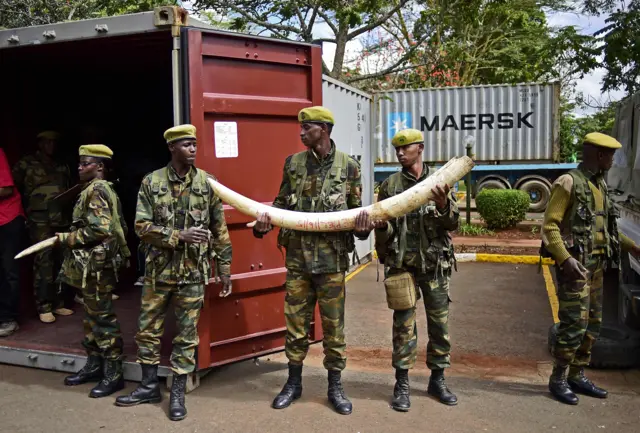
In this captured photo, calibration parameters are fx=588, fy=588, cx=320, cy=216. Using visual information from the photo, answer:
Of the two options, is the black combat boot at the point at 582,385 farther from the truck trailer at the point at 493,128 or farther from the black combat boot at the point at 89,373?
the truck trailer at the point at 493,128

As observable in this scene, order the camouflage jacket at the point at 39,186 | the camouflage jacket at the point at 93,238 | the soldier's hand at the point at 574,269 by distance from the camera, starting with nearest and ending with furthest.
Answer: the soldier's hand at the point at 574,269
the camouflage jacket at the point at 93,238
the camouflage jacket at the point at 39,186

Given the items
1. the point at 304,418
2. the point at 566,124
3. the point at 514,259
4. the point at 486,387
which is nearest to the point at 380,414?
the point at 304,418

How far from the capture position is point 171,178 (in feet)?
13.5

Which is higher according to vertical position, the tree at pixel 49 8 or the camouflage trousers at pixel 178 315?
the tree at pixel 49 8

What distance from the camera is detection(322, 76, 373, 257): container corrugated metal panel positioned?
7719 mm

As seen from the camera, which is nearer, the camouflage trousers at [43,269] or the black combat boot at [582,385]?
the black combat boot at [582,385]

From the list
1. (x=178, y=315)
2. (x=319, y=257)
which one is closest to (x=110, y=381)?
(x=178, y=315)

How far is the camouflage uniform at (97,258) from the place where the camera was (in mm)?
4305

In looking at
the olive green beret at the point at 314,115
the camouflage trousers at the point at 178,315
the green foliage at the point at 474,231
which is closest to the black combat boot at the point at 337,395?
the camouflage trousers at the point at 178,315

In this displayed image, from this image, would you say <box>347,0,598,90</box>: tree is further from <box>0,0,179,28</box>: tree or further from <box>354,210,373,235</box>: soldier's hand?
<box>354,210,373,235</box>: soldier's hand

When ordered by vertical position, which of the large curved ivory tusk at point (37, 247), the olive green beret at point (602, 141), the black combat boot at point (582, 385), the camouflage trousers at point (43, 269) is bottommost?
the black combat boot at point (582, 385)

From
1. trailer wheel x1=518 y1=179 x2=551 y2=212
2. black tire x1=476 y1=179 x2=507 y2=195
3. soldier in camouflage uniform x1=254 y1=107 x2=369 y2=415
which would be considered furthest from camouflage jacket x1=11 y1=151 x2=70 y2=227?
trailer wheel x1=518 y1=179 x2=551 y2=212

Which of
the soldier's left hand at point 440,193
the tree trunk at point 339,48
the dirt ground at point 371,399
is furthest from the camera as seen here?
the tree trunk at point 339,48

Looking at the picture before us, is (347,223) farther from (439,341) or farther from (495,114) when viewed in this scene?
(495,114)
